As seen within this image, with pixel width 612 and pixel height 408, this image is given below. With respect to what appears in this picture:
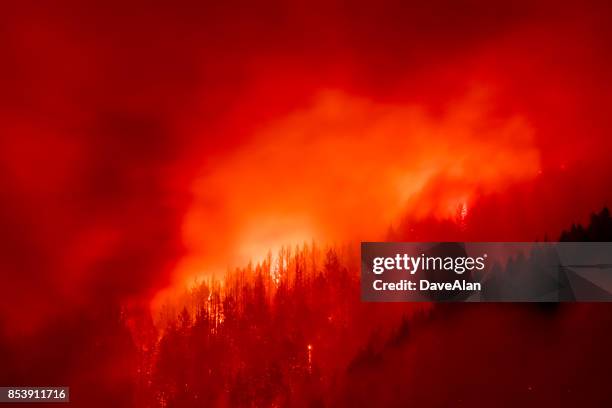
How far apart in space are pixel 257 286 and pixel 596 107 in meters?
1.91

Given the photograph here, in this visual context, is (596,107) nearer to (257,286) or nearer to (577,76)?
(577,76)

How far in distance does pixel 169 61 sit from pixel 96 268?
3.63 ft

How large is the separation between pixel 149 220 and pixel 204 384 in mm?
862

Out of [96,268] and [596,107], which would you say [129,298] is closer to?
[96,268]

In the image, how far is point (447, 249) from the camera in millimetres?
3205

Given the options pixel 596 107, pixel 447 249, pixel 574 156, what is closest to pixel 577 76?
pixel 596 107

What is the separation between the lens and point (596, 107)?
10.6ft

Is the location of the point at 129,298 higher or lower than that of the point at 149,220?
lower

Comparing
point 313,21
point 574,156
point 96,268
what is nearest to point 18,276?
point 96,268

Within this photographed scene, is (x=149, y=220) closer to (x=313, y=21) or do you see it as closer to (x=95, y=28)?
(x=95, y=28)

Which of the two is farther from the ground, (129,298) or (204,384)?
(129,298)

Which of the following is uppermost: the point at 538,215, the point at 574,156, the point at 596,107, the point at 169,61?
the point at 169,61

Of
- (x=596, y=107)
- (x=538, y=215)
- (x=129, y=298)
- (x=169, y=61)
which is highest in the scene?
(x=169, y=61)

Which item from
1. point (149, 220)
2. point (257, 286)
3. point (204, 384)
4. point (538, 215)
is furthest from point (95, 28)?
point (538, 215)
